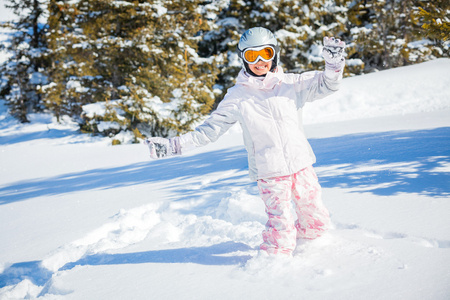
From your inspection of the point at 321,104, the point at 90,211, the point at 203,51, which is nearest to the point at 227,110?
the point at 90,211

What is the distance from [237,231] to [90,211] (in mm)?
1954

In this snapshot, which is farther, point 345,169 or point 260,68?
point 345,169

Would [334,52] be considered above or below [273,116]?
above

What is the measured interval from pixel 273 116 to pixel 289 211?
2.15ft

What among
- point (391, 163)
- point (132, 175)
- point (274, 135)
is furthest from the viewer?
point (132, 175)

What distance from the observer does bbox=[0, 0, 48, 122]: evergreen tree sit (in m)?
17.4

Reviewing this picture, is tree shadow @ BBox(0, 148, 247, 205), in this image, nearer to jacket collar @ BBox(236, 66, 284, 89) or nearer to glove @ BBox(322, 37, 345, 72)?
jacket collar @ BBox(236, 66, 284, 89)

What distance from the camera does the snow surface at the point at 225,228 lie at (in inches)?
67.9

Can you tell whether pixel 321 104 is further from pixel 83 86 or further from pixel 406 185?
pixel 83 86

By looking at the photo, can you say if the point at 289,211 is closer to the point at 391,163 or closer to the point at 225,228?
the point at 225,228

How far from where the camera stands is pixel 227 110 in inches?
86.0

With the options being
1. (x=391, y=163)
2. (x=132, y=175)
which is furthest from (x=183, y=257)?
(x=132, y=175)

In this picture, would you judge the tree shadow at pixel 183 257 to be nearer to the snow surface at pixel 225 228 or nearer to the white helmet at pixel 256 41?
the snow surface at pixel 225 228

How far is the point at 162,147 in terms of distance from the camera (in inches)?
84.0
